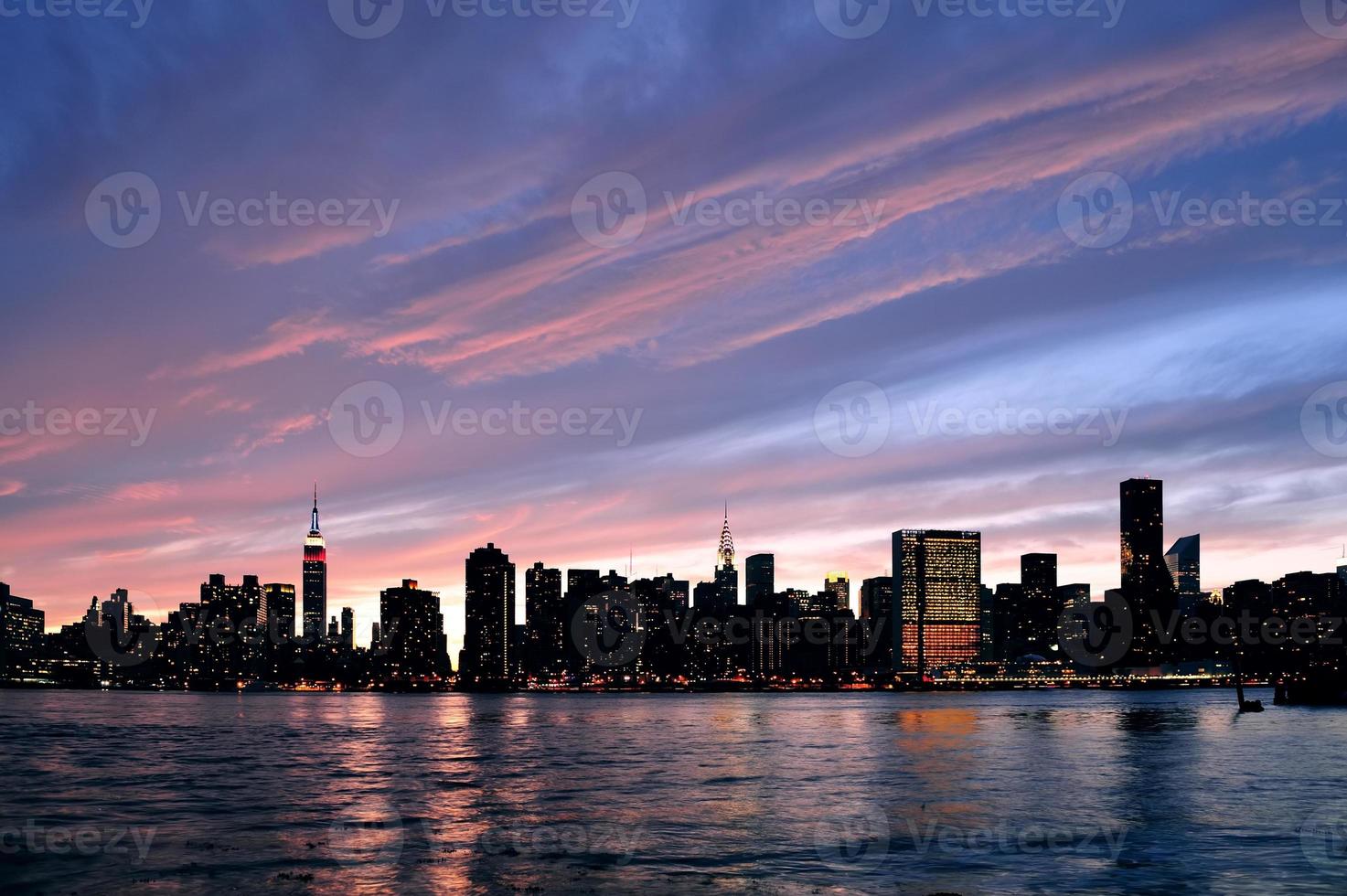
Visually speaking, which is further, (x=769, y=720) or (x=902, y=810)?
(x=769, y=720)

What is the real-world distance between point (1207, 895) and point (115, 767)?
79969mm

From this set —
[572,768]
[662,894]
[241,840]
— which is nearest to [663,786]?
[572,768]

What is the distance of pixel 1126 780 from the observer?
7744cm

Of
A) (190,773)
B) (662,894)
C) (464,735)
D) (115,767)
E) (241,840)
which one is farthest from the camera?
→ (464,735)

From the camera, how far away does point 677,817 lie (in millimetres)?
57250

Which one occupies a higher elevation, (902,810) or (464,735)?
(902,810)

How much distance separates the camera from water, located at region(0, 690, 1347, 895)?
41.6 metres

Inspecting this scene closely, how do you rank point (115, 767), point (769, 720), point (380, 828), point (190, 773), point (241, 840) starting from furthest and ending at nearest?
point (769, 720) → point (115, 767) → point (190, 773) → point (380, 828) → point (241, 840)

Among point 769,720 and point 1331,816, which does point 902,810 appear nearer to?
point 1331,816

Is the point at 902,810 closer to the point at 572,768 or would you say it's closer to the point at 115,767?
the point at 572,768

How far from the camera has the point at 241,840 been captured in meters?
50.1

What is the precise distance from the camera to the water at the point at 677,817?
1636 inches

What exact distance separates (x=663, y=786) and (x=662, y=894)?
34.9 metres

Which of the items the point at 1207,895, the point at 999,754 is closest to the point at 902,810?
the point at 1207,895
